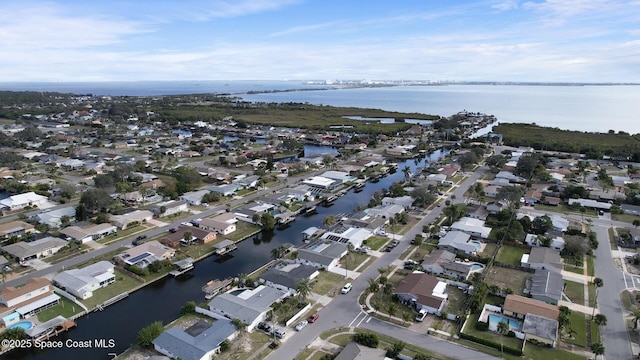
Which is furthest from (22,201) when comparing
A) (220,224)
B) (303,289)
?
(303,289)

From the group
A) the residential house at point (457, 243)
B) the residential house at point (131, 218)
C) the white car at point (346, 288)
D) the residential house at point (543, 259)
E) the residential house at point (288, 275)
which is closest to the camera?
the white car at point (346, 288)

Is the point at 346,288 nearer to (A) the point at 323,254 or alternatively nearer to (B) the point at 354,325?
(B) the point at 354,325

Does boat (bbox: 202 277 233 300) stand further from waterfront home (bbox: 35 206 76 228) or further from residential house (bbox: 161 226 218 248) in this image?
waterfront home (bbox: 35 206 76 228)

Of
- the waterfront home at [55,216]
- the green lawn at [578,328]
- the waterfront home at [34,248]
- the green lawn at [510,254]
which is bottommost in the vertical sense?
the green lawn at [578,328]

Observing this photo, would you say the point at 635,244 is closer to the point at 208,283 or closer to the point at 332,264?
the point at 332,264

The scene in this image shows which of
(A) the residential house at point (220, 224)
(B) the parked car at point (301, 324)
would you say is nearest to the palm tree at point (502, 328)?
(B) the parked car at point (301, 324)

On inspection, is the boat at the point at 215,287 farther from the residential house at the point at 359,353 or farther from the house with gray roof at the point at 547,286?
the house with gray roof at the point at 547,286

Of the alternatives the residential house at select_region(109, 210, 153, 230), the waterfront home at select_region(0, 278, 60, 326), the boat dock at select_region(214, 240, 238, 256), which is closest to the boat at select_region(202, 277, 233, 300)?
the boat dock at select_region(214, 240, 238, 256)
